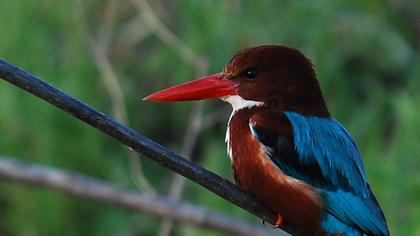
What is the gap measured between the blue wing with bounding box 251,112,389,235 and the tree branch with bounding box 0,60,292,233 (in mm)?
358

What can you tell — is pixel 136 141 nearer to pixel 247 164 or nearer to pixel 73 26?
pixel 247 164

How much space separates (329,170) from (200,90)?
34 centimetres

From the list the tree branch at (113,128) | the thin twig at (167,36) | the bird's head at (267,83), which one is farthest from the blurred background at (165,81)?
the tree branch at (113,128)

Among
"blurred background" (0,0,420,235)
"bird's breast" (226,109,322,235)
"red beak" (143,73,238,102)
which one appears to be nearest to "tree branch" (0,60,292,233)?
"bird's breast" (226,109,322,235)

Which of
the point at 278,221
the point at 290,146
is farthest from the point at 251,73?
the point at 278,221

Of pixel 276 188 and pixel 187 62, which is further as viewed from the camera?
pixel 187 62

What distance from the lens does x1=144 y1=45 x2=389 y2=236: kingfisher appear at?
7.91 feet

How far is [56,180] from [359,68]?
1.21 m

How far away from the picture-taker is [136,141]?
200 centimetres

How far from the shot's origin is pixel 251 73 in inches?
103

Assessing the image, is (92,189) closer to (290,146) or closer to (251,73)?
(251,73)

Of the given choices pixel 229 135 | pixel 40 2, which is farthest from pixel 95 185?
pixel 229 135

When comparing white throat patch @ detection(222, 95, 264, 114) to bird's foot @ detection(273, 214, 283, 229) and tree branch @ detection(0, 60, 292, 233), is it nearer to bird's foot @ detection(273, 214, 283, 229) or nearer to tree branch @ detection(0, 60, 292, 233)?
bird's foot @ detection(273, 214, 283, 229)

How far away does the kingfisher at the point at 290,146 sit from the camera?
2.41m
